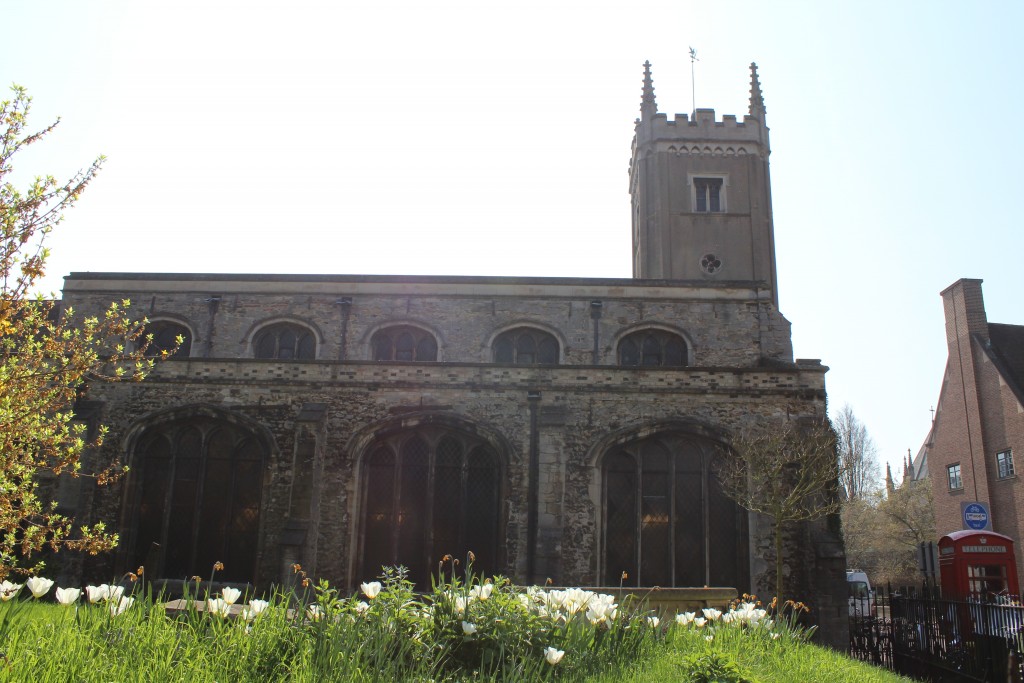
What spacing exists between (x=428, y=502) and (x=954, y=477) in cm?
2344

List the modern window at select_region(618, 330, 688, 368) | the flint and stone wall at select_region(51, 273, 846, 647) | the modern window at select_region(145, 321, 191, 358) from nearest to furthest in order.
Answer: the flint and stone wall at select_region(51, 273, 846, 647), the modern window at select_region(618, 330, 688, 368), the modern window at select_region(145, 321, 191, 358)

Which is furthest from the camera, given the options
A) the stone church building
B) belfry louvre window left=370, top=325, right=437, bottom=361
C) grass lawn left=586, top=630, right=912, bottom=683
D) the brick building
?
the brick building

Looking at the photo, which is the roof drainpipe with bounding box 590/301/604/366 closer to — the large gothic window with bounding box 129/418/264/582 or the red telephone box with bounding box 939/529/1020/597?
the large gothic window with bounding box 129/418/264/582

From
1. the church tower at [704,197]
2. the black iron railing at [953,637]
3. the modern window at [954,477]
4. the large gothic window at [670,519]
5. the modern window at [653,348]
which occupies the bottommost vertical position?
the black iron railing at [953,637]

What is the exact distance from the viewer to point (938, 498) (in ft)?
108

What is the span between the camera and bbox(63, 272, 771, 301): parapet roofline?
874 inches

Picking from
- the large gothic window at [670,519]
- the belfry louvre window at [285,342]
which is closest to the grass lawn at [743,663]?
the large gothic window at [670,519]

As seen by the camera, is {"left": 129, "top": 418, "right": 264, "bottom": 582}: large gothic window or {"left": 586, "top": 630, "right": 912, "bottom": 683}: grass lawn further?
{"left": 129, "top": 418, "right": 264, "bottom": 582}: large gothic window

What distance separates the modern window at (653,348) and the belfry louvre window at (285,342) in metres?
8.56

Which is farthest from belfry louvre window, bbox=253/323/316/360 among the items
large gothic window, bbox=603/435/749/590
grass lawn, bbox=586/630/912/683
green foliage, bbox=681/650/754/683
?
green foliage, bbox=681/650/754/683

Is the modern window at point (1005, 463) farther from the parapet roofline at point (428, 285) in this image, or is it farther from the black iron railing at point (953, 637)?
the black iron railing at point (953, 637)

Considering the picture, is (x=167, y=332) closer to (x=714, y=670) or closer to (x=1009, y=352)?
(x=714, y=670)

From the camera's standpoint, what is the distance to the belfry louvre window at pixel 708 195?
103 ft

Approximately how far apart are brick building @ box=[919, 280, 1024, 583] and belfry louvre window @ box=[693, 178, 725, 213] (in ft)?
30.3
